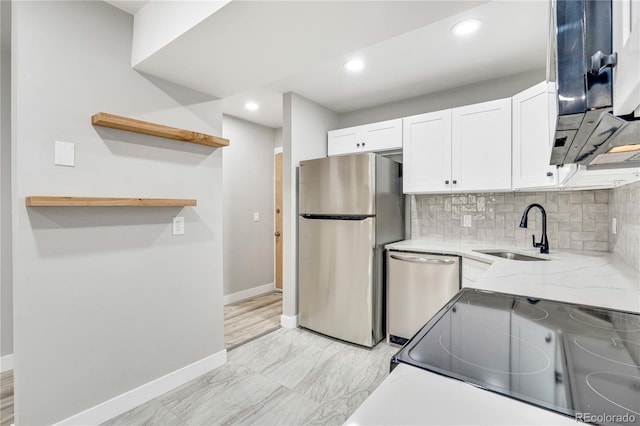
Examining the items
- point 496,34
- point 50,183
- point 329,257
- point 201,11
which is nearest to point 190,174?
point 50,183

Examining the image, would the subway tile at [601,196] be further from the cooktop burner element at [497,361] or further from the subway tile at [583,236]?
the cooktop burner element at [497,361]

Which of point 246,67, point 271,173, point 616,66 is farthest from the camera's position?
point 271,173

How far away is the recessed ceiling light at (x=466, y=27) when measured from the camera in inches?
75.4

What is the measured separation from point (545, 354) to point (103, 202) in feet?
6.50

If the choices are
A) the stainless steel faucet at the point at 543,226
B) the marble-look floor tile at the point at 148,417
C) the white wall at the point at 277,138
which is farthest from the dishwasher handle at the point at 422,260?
the white wall at the point at 277,138

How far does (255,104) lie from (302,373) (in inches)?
113

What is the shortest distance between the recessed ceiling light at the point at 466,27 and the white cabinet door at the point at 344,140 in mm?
1300

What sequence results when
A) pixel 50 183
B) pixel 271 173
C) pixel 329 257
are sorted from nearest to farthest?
pixel 50 183 < pixel 329 257 < pixel 271 173

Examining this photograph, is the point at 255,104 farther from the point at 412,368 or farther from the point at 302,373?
the point at 412,368

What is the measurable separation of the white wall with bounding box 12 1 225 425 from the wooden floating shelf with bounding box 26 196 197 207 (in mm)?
103

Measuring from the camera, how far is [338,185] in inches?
109

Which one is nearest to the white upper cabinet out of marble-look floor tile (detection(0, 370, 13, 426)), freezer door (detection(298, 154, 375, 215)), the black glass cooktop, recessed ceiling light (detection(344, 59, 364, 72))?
freezer door (detection(298, 154, 375, 215))

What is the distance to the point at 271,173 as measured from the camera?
179 inches

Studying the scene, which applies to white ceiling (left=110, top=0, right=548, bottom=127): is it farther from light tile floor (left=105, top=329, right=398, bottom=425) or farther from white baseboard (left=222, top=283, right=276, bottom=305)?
white baseboard (left=222, top=283, right=276, bottom=305)
